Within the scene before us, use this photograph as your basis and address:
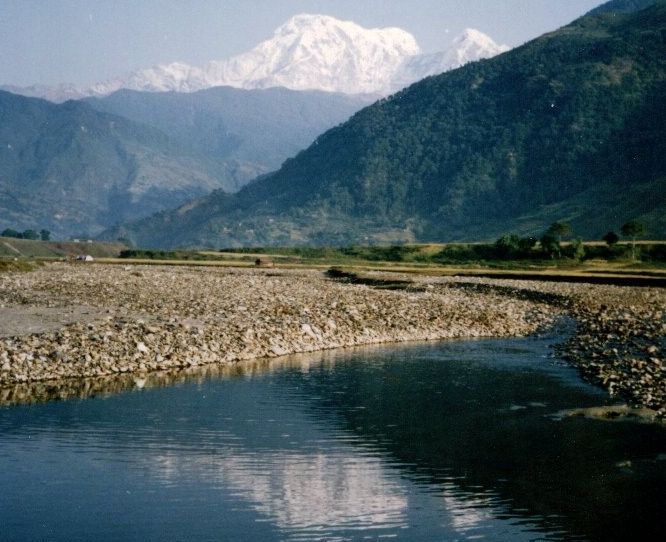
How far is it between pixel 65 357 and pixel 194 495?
1424 centimetres

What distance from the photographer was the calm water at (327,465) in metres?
16.6

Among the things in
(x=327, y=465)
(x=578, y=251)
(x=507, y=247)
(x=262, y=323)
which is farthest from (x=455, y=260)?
(x=327, y=465)

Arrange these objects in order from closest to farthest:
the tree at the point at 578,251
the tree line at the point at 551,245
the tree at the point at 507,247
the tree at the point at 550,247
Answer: the tree at the point at 578,251
the tree line at the point at 551,245
the tree at the point at 550,247
the tree at the point at 507,247

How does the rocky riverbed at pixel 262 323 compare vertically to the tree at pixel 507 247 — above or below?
below

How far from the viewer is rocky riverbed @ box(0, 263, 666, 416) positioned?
31109 millimetres

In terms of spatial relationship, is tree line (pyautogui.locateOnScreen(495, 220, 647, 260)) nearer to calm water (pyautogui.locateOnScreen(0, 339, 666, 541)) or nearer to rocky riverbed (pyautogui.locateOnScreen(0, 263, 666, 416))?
rocky riverbed (pyautogui.locateOnScreen(0, 263, 666, 416))

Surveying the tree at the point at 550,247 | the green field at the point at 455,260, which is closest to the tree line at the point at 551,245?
the tree at the point at 550,247

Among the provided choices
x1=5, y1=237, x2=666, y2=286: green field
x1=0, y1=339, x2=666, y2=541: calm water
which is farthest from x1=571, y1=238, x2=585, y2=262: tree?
x1=0, y1=339, x2=666, y2=541: calm water

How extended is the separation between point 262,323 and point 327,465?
2014 cm

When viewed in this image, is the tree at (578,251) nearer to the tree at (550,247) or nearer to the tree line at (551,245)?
the tree line at (551,245)

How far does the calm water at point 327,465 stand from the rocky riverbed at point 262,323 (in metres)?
3.24

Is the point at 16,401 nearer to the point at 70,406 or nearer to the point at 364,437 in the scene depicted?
the point at 70,406

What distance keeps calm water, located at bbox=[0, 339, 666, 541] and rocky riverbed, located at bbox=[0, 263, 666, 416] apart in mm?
3240

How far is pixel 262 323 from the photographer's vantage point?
40438mm
